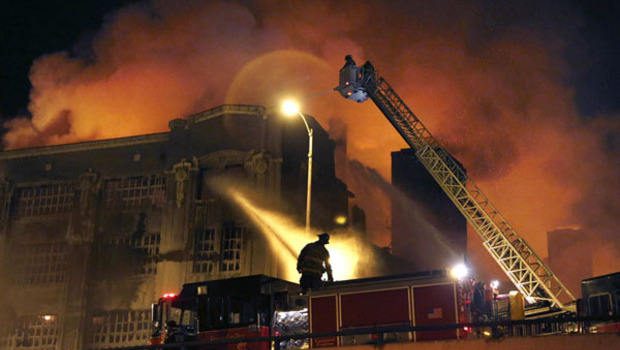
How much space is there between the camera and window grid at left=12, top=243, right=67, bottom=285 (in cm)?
3656

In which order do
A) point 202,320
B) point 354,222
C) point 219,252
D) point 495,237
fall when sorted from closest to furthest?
point 202,320 < point 495,237 < point 219,252 < point 354,222

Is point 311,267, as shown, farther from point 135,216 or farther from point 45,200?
point 45,200

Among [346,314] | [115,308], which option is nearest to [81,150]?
[115,308]

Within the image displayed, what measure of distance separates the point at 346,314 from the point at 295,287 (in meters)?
2.21

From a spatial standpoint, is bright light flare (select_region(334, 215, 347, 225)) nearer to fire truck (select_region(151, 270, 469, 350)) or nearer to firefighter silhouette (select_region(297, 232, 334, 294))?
fire truck (select_region(151, 270, 469, 350))

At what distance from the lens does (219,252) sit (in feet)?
109

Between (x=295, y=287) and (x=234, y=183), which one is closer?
(x=295, y=287)

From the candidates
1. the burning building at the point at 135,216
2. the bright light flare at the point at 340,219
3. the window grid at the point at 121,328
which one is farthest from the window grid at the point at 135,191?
the bright light flare at the point at 340,219

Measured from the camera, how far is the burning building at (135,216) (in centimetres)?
3362

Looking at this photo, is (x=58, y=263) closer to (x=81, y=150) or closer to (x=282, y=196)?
(x=81, y=150)

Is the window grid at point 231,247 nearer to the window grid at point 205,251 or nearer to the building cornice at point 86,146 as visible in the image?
the window grid at point 205,251

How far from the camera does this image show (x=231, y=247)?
33.5m

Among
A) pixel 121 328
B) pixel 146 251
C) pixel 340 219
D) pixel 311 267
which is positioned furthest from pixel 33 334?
pixel 311 267

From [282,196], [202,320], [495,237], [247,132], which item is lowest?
[202,320]
